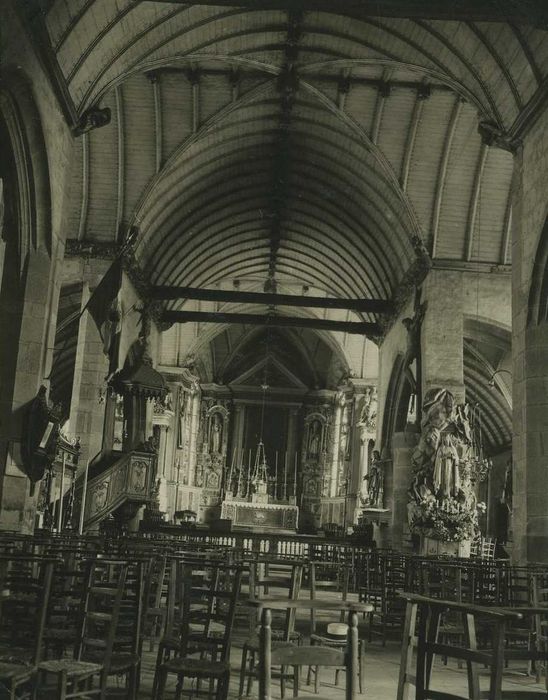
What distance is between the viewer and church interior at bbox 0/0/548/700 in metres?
5.90

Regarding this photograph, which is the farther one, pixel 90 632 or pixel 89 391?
pixel 89 391

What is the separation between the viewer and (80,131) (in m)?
12.8

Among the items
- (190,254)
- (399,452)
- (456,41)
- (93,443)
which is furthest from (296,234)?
(456,41)

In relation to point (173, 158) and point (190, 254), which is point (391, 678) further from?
→ point (190, 254)

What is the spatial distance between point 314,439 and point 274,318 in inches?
588

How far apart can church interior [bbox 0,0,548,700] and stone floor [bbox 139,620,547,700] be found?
2.0 inches

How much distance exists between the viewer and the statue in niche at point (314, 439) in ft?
122

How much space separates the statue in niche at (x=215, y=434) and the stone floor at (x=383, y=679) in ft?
91.9

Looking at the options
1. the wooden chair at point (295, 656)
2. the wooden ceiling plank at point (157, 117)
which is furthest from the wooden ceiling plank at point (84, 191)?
the wooden chair at point (295, 656)

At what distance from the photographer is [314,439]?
123 feet

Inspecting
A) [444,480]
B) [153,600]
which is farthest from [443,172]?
[153,600]

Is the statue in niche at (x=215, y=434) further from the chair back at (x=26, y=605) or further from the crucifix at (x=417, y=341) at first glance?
the chair back at (x=26, y=605)

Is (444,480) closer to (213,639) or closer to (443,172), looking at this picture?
(443,172)

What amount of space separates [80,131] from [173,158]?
5004mm
